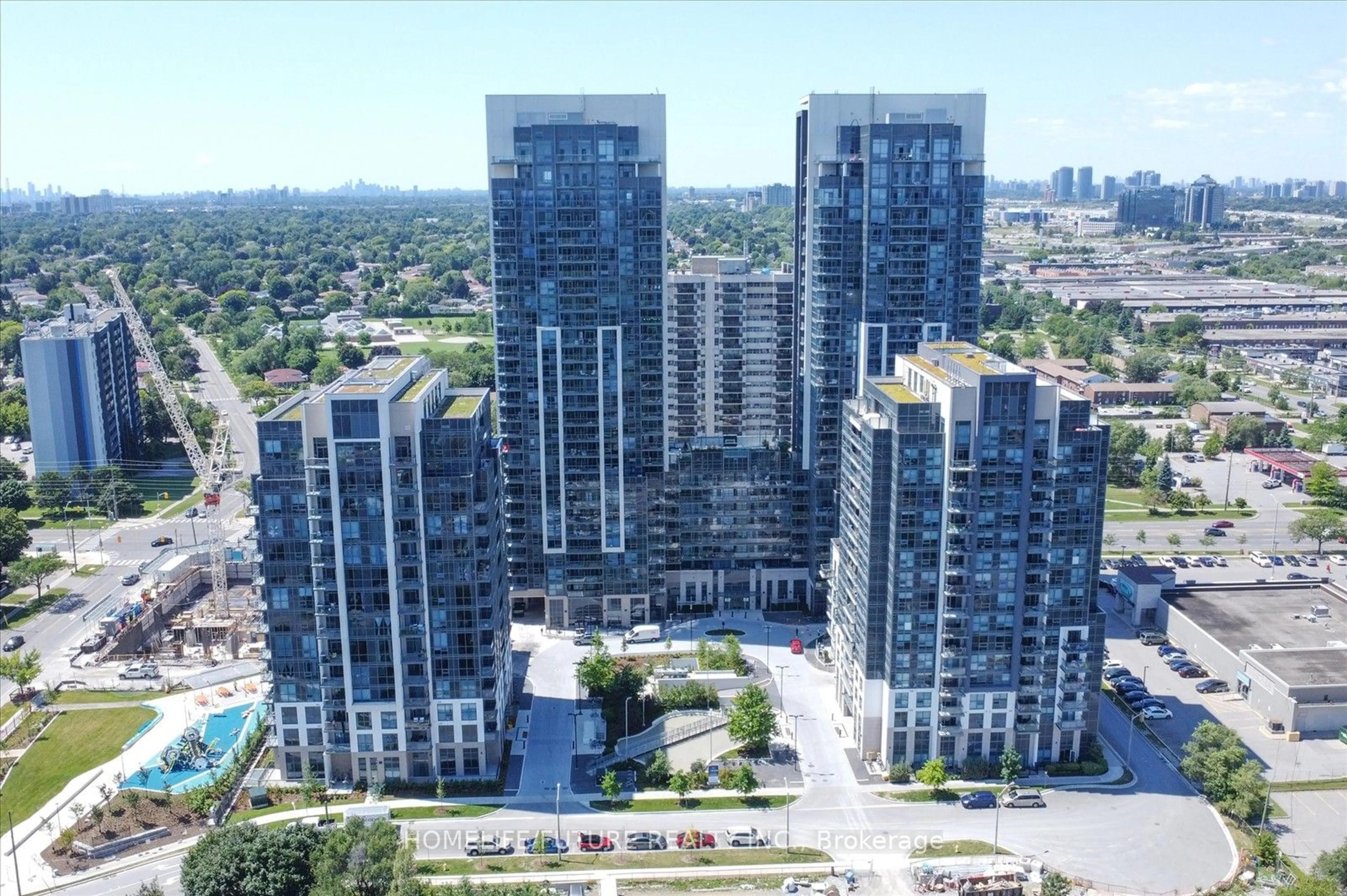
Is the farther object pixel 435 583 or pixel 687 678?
pixel 687 678

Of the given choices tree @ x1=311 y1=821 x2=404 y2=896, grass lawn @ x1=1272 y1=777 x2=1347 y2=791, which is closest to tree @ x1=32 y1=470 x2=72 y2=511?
tree @ x1=311 y1=821 x2=404 y2=896

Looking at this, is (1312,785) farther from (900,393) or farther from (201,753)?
(201,753)

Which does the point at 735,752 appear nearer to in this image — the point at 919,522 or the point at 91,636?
the point at 919,522

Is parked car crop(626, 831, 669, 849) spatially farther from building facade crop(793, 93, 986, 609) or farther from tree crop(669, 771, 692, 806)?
building facade crop(793, 93, 986, 609)

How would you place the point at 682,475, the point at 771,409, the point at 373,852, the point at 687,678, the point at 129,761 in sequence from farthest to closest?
the point at 771,409 < the point at 682,475 < the point at 687,678 < the point at 129,761 < the point at 373,852

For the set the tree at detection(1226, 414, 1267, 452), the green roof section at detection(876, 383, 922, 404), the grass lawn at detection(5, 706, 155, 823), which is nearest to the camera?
the green roof section at detection(876, 383, 922, 404)

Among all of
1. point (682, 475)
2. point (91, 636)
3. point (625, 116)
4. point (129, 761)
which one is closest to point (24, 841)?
point (129, 761)
